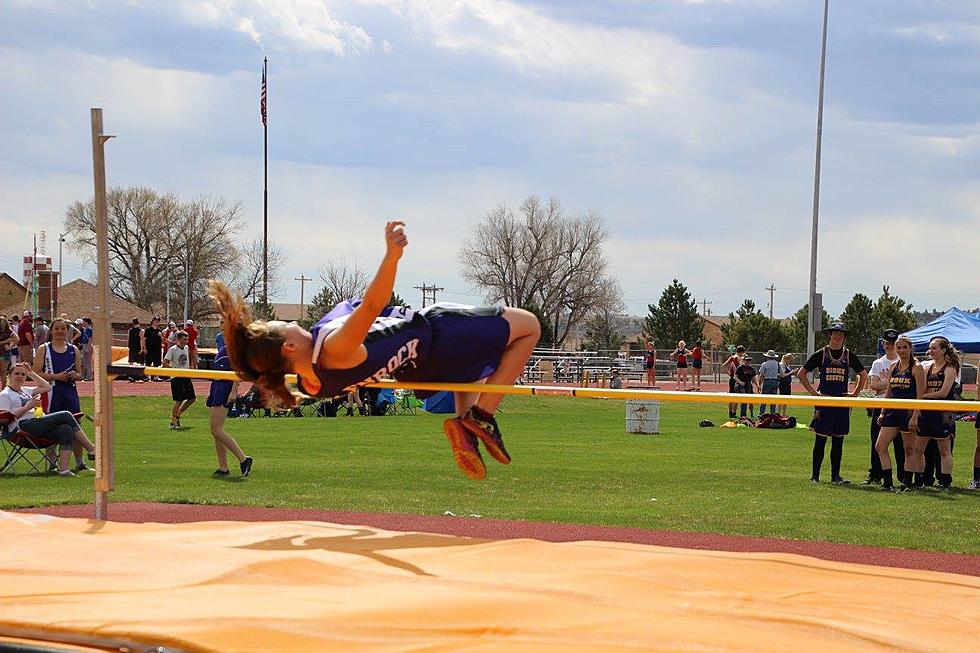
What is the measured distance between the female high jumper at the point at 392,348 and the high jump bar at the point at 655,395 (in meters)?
0.10

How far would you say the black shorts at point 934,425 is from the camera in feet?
35.1

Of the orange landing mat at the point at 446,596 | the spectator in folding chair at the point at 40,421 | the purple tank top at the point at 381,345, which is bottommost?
the spectator in folding chair at the point at 40,421

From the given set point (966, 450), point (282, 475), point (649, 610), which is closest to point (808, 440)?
point (966, 450)

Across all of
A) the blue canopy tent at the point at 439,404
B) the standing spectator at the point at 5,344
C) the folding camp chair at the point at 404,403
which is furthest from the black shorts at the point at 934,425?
the standing spectator at the point at 5,344

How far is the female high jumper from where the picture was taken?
4.58 metres

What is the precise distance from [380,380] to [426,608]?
79.2 inches

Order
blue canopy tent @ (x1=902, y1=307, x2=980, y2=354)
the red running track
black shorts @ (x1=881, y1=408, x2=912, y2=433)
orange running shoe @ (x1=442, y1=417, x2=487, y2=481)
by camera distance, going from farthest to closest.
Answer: blue canopy tent @ (x1=902, y1=307, x2=980, y2=354)
black shorts @ (x1=881, y1=408, x2=912, y2=433)
the red running track
orange running shoe @ (x1=442, y1=417, x2=487, y2=481)

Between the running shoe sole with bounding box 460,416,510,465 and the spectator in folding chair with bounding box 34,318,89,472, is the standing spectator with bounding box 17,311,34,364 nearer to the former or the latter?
the spectator in folding chair with bounding box 34,318,89,472

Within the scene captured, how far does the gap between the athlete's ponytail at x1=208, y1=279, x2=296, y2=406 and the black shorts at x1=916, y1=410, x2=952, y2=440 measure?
798 cm

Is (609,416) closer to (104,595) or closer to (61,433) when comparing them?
(61,433)

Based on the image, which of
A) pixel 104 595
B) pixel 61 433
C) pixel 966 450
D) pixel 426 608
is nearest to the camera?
pixel 426 608

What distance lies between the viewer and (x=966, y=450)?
16.7m

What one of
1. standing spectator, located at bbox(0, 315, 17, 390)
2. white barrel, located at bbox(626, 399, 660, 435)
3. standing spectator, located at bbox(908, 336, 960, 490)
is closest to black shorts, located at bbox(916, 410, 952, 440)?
standing spectator, located at bbox(908, 336, 960, 490)

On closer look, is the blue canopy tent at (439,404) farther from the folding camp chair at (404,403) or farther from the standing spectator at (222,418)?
the standing spectator at (222,418)
